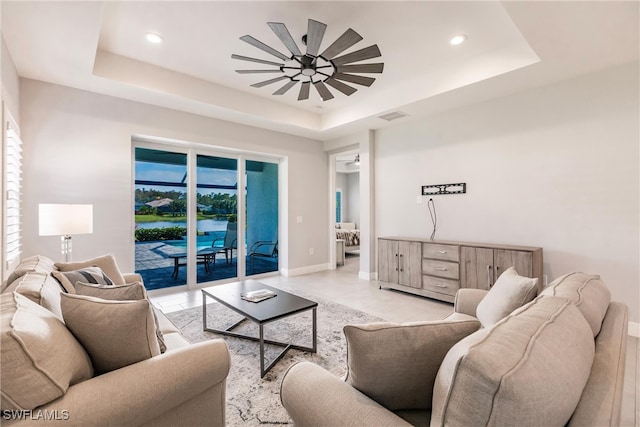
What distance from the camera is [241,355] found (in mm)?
2473

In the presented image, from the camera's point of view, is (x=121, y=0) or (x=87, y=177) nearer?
(x=121, y=0)

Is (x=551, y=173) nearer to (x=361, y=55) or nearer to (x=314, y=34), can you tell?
(x=361, y=55)

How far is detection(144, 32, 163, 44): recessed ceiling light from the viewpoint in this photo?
9.36ft

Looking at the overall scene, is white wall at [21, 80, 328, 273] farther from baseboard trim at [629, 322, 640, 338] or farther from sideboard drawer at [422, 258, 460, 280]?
baseboard trim at [629, 322, 640, 338]

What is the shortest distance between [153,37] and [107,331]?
293 centimetres

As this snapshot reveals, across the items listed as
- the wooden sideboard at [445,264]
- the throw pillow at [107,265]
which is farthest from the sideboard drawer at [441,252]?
the throw pillow at [107,265]

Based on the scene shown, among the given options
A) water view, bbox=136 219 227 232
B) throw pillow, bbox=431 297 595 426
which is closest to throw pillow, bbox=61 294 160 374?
throw pillow, bbox=431 297 595 426

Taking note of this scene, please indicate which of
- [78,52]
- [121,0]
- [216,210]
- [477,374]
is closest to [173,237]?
[216,210]

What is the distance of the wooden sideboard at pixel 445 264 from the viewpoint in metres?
3.27

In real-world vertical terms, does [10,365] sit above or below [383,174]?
below

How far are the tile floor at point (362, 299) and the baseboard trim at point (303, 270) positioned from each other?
0.16 metres

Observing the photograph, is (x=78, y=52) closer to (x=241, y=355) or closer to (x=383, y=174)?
(x=241, y=355)

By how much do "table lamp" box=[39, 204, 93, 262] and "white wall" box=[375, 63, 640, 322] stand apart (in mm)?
4230

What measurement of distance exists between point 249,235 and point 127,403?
4.32 meters
